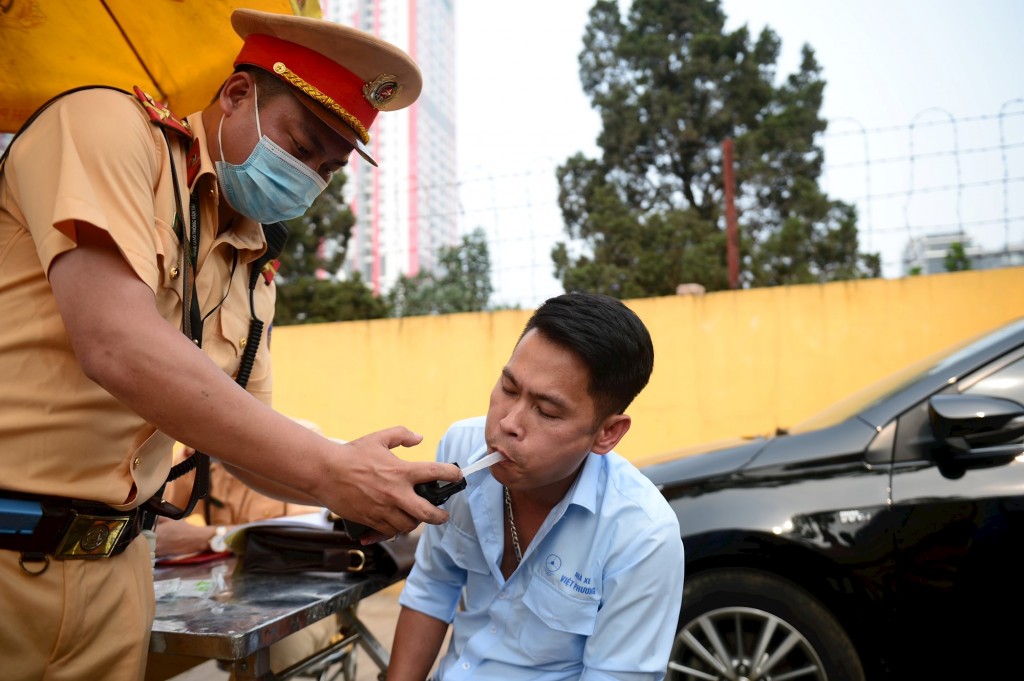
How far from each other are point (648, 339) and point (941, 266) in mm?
5687

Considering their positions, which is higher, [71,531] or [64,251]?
[64,251]

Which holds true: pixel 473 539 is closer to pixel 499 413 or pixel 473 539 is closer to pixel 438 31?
pixel 499 413

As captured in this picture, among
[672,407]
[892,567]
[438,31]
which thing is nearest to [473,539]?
[892,567]

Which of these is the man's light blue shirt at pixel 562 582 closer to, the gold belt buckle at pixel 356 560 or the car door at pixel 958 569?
the gold belt buckle at pixel 356 560

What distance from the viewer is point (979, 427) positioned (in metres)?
2.48

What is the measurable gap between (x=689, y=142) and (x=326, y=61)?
19.8 metres

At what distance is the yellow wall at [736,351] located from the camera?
17.3 ft

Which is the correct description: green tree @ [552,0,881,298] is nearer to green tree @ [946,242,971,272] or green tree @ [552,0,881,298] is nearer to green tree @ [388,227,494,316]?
green tree @ [388,227,494,316]

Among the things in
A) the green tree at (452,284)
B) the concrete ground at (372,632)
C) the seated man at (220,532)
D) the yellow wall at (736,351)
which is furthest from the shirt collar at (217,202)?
the green tree at (452,284)

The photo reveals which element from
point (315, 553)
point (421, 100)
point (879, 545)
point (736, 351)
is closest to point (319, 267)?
point (736, 351)

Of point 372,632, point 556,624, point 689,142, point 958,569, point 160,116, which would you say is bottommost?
point 372,632

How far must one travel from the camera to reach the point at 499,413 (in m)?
1.72

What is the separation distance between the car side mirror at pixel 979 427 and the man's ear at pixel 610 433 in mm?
1285

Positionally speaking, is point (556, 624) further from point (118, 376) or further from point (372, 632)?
point (372, 632)
